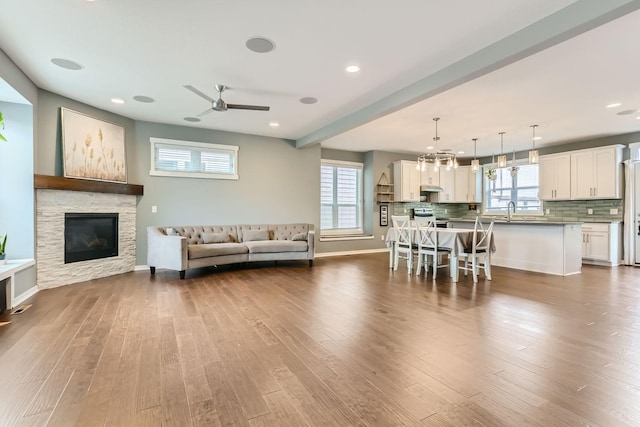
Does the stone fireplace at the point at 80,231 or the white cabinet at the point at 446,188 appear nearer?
the stone fireplace at the point at 80,231

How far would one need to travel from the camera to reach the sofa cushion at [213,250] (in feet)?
16.2

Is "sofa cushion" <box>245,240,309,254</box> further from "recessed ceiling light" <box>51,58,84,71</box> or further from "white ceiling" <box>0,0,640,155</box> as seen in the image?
"recessed ceiling light" <box>51,58,84,71</box>

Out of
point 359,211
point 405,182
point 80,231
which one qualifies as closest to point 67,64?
point 80,231

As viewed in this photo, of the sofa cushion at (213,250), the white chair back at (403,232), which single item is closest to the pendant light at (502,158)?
the white chair back at (403,232)

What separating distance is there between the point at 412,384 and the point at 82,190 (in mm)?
5137

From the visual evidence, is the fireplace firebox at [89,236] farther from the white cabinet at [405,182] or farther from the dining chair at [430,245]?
the white cabinet at [405,182]

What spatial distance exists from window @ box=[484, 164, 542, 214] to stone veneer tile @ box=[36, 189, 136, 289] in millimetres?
8884

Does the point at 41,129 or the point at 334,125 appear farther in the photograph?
the point at 334,125

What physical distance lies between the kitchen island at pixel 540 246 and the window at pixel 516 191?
8.51 feet

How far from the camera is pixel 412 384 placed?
1.91 m

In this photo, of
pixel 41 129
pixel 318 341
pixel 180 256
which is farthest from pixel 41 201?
pixel 318 341

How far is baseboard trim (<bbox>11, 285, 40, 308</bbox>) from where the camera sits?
346 centimetres

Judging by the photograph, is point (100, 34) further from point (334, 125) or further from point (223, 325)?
point (334, 125)

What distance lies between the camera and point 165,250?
499cm
